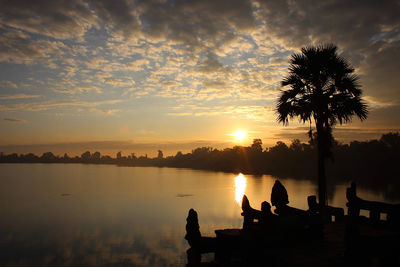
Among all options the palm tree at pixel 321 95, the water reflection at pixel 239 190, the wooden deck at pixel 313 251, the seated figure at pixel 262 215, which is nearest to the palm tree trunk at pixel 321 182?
the palm tree at pixel 321 95

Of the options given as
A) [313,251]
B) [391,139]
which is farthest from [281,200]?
[391,139]

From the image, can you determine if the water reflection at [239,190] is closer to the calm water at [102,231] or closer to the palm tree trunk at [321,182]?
the calm water at [102,231]

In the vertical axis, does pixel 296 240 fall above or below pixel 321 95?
below

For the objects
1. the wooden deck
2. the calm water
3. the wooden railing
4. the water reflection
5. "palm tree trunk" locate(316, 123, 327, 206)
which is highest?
"palm tree trunk" locate(316, 123, 327, 206)

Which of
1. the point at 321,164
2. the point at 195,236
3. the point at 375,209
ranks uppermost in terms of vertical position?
the point at 321,164

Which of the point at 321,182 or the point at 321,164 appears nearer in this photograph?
the point at 321,182

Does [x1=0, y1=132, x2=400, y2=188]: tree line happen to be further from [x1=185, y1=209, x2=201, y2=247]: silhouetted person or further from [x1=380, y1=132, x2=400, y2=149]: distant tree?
[x1=185, y1=209, x2=201, y2=247]: silhouetted person

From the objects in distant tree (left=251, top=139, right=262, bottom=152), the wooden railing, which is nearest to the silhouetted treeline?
distant tree (left=251, top=139, right=262, bottom=152)

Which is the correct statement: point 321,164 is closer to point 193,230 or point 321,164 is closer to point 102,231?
point 193,230

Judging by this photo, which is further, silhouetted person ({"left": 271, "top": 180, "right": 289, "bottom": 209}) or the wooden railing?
silhouetted person ({"left": 271, "top": 180, "right": 289, "bottom": 209})

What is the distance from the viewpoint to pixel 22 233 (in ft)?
87.9

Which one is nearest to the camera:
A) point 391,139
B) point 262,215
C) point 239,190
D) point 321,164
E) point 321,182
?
point 262,215

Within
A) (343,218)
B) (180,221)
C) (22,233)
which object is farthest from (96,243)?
(343,218)

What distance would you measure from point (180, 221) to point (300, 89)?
20921 millimetres
